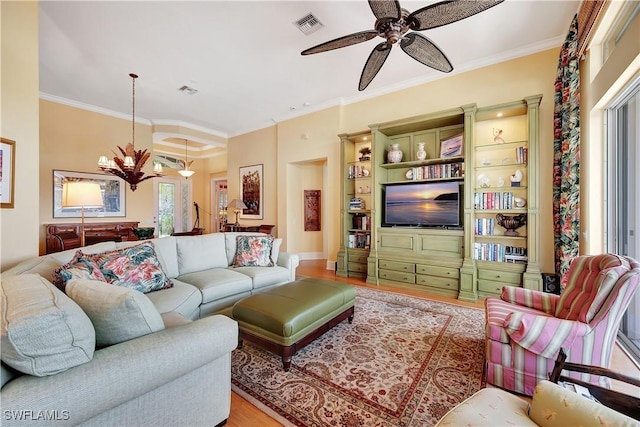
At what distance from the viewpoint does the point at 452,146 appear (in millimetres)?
3744

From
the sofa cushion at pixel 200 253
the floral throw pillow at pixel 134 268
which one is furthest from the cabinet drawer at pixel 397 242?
the floral throw pillow at pixel 134 268

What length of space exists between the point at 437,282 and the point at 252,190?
4803 millimetres

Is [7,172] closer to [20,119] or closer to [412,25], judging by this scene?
[20,119]

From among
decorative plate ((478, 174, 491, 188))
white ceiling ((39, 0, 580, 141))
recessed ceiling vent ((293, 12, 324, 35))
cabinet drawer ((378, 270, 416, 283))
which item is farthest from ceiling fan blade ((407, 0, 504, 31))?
cabinet drawer ((378, 270, 416, 283))

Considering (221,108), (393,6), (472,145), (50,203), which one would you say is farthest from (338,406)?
(50,203)

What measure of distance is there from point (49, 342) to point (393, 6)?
2.75 metres

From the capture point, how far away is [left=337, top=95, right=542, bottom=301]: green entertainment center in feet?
10.9

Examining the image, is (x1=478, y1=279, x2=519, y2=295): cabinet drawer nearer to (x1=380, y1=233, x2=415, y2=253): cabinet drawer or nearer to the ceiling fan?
(x1=380, y1=233, x2=415, y2=253): cabinet drawer

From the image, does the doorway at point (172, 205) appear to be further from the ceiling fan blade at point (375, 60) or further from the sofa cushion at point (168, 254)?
the ceiling fan blade at point (375, 60)

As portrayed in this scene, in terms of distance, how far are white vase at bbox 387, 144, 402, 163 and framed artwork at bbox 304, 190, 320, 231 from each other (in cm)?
255

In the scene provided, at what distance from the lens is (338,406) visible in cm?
162

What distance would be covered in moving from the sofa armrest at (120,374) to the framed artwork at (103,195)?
17.7ft

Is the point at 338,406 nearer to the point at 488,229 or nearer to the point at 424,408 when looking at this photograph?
the point at 424,408

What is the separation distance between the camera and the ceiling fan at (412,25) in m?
1.85
